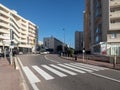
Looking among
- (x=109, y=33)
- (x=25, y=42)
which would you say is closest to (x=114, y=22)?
(x=109, y=33)

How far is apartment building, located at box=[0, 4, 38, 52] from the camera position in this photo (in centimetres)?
8400

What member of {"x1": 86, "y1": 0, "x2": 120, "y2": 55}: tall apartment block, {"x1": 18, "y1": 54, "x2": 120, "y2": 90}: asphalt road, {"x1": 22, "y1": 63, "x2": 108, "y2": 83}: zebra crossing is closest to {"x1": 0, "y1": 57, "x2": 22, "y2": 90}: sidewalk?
{"x1": 18, "y1": 54, "x2": 120, "y2": 90}: asphalt road

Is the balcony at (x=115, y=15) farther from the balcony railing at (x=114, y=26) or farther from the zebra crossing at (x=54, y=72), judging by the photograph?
the zebra crossing at (x=54, y=72)

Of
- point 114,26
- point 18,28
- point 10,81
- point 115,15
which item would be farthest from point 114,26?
point 18,28

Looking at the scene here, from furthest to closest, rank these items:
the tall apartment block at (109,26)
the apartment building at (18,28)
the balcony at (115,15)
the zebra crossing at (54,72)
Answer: the apartment building at (18,28) < the balcony at (115,15) < the tall apartment block at (109,26) < the zebra crossing at (54,72)

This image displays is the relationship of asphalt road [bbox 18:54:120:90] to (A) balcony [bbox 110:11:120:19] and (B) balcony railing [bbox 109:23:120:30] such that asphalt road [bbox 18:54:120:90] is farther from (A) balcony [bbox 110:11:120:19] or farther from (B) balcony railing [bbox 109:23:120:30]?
(A) balcony [bbox 110:11:120:19]

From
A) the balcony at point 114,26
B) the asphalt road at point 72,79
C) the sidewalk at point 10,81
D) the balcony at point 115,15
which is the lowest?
the asphalt road at point 72,79

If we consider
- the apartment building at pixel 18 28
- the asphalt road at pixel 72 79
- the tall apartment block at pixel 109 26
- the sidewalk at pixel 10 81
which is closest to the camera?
the sidewalk at pixel 10 81

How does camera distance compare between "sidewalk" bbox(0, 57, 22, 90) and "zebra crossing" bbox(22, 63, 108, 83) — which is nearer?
"sidewalk" bbox(0, 57, 22, 90)

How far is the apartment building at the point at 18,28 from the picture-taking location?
84.0m

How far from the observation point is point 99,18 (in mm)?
51781

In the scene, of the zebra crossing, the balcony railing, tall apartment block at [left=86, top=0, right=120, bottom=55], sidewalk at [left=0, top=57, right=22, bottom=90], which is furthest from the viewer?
tall apartment block at [left=86, top=0, right=120, bottom=55]

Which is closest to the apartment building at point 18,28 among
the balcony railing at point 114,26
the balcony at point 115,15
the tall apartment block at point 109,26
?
the tall apartment block at point 109,26

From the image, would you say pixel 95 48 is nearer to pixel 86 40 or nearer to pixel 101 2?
pixel 101 2
